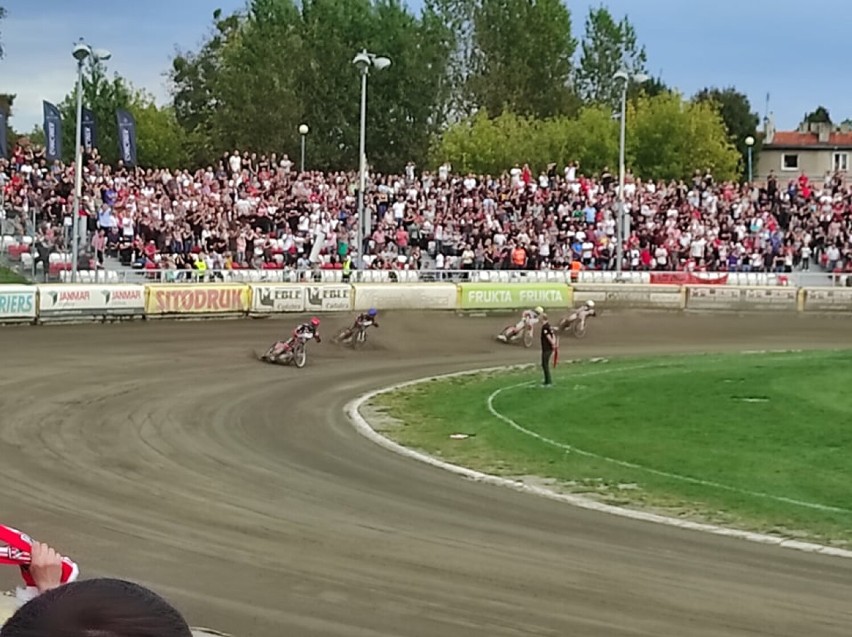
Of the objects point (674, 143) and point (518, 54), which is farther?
point (518, 54)

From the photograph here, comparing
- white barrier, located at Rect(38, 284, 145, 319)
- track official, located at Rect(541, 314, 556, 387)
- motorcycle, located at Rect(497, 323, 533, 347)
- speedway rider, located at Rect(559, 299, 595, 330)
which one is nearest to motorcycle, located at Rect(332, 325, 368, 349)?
motorcycle, located at Rect(497, 323, 533, 347)

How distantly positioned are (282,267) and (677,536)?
93.9 ft

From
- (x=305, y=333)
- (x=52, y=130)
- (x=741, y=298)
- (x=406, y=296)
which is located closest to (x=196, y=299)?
(x=406, y=296)

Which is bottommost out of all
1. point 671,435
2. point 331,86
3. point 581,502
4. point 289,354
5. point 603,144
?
point 581,502

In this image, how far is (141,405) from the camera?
849 inches

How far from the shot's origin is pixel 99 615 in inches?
75.0

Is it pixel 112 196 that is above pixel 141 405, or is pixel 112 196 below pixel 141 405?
above

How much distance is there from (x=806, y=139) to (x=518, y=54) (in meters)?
38.0

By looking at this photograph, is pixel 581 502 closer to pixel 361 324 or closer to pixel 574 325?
pixel 361 324

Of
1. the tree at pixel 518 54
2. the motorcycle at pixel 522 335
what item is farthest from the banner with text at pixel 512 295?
the tree at pixel 518 54

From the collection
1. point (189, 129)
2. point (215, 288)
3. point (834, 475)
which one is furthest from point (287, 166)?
point (189, 129)

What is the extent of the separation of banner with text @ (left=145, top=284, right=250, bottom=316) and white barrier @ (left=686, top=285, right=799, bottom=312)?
1552 cm

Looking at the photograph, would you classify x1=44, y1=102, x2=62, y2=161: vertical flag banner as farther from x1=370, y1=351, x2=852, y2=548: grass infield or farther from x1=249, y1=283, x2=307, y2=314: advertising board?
x1=370, y1=351, x2=852, y2=548: grass infield

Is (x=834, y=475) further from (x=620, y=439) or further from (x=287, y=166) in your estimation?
(x=287, y=166)
